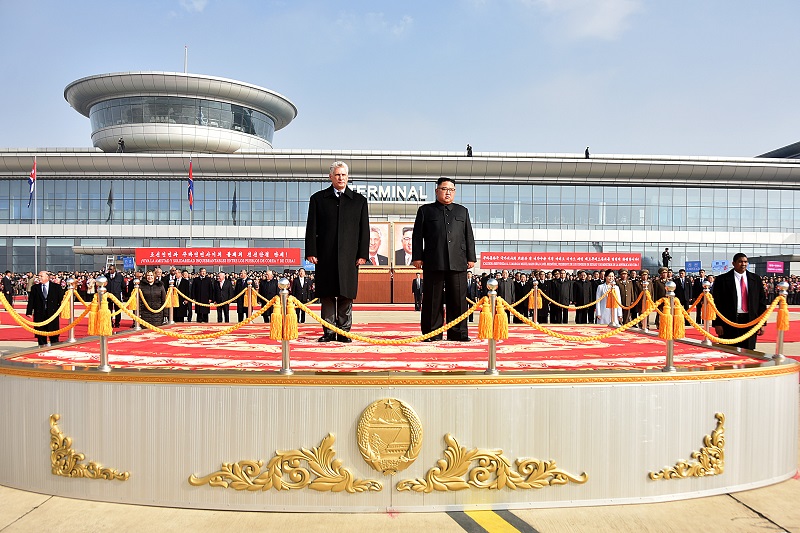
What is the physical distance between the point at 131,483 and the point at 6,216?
46107 mm

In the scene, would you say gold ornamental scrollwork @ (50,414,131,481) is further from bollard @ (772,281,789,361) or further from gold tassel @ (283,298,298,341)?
bollard @ (772,281,789,361)

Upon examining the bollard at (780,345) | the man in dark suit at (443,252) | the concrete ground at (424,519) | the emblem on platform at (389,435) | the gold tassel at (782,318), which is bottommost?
the concrete ground at (424,519)

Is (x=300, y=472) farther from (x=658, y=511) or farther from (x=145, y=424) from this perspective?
(x=658, y=511)

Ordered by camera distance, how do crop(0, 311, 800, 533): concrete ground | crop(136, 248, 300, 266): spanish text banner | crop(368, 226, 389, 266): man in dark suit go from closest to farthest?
crop(0, 311, 800, 533): concrete ground, crop(368, 226, 389, 266): man in dark suit, crop(136, 248, 300, 266): spanish text banner

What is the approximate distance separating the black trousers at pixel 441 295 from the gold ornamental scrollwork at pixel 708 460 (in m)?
2.56

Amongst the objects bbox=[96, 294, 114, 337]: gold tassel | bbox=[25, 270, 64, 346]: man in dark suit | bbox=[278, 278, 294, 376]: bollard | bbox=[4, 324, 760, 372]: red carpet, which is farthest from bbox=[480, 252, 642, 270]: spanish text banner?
bbox=[96, 294, 114, 337]: gold tassel

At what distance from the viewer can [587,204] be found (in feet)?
144

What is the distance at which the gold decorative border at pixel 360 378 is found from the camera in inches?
174

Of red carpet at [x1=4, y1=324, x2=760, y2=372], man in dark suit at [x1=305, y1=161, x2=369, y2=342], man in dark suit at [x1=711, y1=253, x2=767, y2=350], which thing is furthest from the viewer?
man in dark suit at [x1=711, y1=253, x2=767, y2=350]

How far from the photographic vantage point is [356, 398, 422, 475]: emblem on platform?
4379 millimetres

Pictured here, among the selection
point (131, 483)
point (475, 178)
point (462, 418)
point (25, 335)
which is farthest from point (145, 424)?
point (475, 178)

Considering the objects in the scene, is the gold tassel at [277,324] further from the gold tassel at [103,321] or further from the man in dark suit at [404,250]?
the man in dark suit at [404,250]

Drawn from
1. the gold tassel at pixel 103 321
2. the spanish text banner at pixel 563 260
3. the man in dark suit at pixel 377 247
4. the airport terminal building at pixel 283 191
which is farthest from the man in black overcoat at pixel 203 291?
the airport terminal building at pixel 283 191

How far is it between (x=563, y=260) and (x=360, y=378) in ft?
93.6
